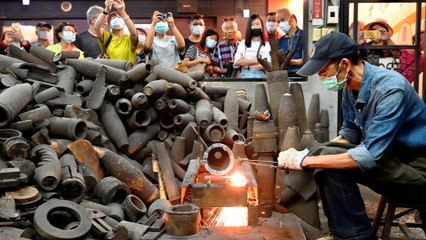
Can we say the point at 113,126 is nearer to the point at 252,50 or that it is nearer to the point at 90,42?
the point at 90,42

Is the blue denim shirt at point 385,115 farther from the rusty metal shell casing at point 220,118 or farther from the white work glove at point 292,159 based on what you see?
the rusty metal shell casing at point 220,118

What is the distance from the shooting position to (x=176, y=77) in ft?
19.1

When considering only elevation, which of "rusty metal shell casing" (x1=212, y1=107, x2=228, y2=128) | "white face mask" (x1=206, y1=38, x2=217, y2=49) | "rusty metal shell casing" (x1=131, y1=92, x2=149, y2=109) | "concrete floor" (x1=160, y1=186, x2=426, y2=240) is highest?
"white face mask" (x1=206, y1=38, x2=217, y2=49)

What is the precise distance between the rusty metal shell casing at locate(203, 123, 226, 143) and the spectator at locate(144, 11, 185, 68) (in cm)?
159

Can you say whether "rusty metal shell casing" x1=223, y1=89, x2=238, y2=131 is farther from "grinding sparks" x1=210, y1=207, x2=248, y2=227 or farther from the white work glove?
the white work glove

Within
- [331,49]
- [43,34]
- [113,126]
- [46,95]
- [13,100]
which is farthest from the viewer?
[43,34]

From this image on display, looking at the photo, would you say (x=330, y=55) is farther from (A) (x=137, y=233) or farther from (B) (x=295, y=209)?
(A) (x=137, y=233)

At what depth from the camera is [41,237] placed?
3447 mm

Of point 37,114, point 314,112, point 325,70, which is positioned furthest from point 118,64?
point 325,70

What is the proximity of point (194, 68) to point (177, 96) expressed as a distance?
0.99 m

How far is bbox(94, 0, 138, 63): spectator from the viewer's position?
20.8 feet

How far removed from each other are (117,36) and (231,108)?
5.77 feet

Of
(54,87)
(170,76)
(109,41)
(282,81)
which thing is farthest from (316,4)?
(54,87)

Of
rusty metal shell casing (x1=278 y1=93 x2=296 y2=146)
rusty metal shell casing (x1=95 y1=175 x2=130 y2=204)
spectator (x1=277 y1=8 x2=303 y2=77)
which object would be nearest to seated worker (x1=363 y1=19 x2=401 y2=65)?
spectator (x1=277 y1=8 x2=303 y2=77)
